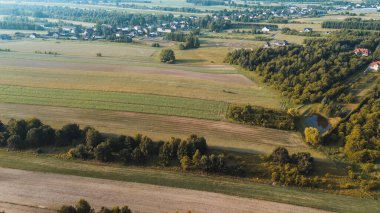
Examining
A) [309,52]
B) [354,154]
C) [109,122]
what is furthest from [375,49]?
[109,122]

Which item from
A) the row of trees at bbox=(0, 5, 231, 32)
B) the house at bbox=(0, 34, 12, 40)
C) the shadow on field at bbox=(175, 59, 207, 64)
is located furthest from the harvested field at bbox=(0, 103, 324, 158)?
the row of trees at bbox=(0, 5, 231, 32)

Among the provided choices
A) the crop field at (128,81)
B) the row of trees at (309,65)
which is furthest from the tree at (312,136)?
the row of trees at (309,65)

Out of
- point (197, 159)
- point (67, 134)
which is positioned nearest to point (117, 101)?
point (67, 134)

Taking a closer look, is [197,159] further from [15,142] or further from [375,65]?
[375,65]

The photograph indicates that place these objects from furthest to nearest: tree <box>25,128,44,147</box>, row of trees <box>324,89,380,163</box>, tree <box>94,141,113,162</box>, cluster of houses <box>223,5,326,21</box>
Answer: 1. cluster of houses <box>223,5,326,21</box>
2. tree <box>25,128,44,147</box>
3. row of trees <box>324,89,380,163</box>
4. tree <box>94,141,113,162</box>

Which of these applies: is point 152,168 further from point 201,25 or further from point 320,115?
point 201,25

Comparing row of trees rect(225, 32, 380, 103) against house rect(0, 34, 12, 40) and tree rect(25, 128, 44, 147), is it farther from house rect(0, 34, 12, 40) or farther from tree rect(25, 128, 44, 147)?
house rect(0, 34, 12, 40)
